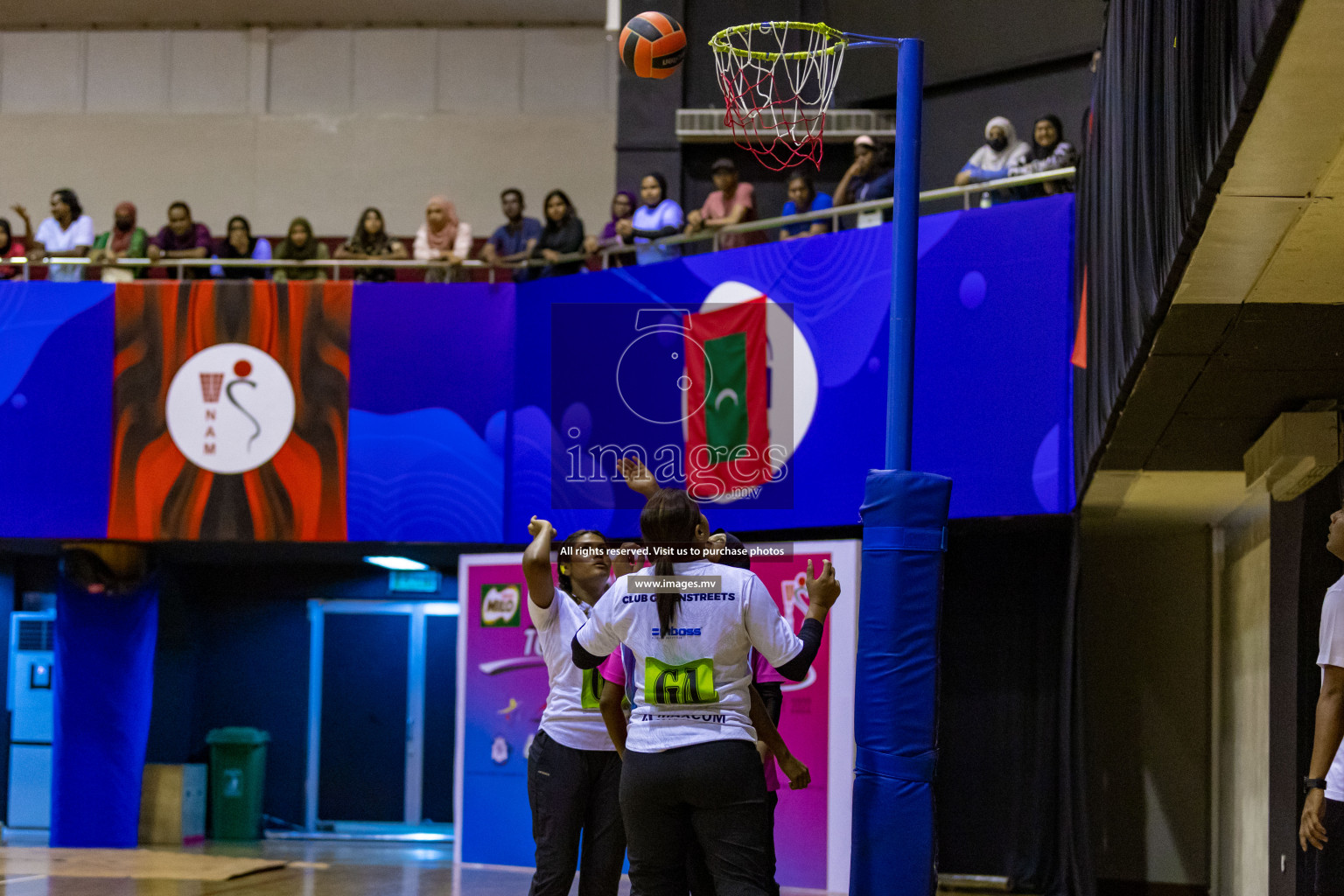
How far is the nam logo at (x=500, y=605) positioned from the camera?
10.5 m

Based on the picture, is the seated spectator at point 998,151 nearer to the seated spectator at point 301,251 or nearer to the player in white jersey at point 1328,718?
the seated spectator at point 301,251

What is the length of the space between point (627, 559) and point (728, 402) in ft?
16.7

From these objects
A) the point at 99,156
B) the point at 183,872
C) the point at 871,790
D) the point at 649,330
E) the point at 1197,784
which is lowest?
the point at 183,872

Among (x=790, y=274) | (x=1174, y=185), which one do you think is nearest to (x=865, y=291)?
(x=790, y=274)

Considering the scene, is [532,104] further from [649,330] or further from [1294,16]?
[1294,16]

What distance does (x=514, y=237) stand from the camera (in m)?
11.6

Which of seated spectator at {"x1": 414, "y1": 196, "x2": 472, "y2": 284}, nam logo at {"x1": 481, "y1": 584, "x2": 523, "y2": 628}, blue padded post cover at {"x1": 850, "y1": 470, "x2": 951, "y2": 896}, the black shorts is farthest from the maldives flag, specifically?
the black shorts

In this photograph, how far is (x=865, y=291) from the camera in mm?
9406

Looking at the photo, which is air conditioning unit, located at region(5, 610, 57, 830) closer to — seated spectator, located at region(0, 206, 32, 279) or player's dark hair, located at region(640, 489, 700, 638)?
seated spectator, located at region(0, 206, 32, 279)

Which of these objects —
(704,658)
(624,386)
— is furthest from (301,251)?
(704,658)

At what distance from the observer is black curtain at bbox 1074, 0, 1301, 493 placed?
3.02 metres

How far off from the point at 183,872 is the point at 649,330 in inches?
194

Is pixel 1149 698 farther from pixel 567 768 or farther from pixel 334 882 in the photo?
pixel 567 768

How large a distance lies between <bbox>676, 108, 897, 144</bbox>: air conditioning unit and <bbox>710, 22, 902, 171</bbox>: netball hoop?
65cm
